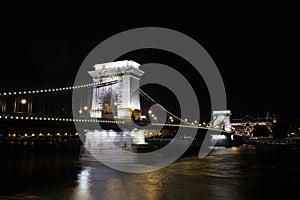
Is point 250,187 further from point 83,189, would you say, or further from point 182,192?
point 83,189

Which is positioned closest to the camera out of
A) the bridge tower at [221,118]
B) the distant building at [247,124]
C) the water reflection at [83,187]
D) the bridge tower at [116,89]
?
the water reflection at [83,187]

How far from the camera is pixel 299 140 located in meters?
79.7

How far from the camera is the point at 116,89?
38.3 meters

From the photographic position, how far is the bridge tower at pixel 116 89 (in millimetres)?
36719

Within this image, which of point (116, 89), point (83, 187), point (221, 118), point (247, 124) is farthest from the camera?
point (247, 124)

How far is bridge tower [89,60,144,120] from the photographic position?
36719 mm

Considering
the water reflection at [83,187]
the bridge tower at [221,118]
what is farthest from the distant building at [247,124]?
the water reflection at [83,187]

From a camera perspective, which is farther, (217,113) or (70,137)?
(217,113)

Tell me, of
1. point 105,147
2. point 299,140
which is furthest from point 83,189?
point 299,140

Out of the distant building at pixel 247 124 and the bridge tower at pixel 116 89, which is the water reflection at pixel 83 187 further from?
the distant building at pixel 247 124

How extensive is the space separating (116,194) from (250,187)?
576 centimetres

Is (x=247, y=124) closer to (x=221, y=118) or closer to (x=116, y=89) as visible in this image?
(x=221, y=118)

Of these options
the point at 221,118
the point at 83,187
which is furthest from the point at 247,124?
the point at 83,187

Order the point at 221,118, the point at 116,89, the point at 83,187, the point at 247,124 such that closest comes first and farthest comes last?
the point at 83,187, the point at 116,89, the point at 221,118, the point at 247,124
